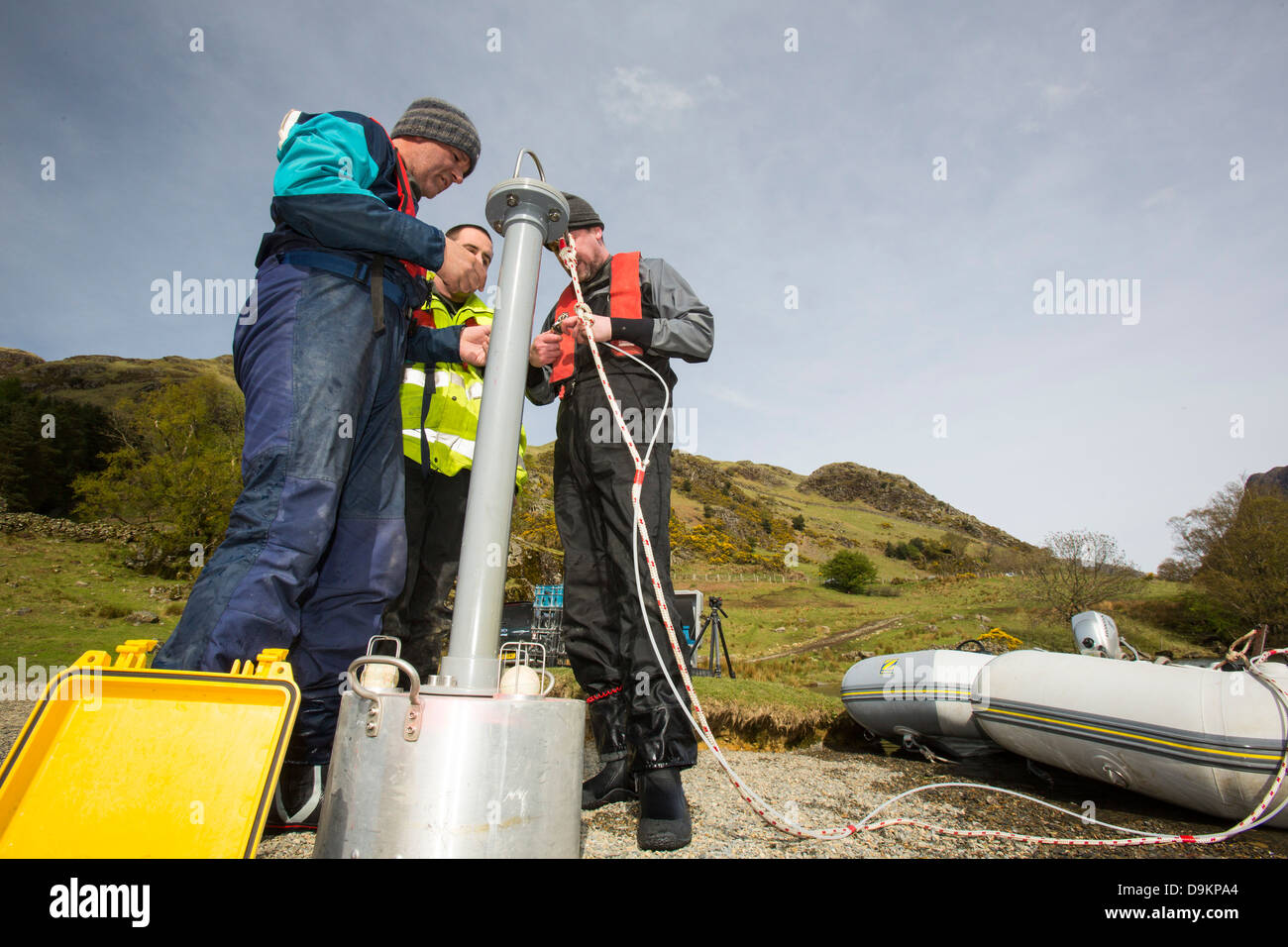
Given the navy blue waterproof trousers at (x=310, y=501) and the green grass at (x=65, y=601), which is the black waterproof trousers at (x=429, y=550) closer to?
the navy blue waterproof trousers at (x=310, y=501)

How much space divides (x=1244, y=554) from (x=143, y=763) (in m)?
35.1

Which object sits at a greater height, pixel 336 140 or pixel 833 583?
pixel 336 140

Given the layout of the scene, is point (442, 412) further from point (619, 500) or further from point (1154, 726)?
point (1154, 726)

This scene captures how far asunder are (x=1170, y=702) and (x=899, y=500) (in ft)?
416

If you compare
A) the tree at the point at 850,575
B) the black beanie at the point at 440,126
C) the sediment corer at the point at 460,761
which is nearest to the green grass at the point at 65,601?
the black beanie at the point at 440,126

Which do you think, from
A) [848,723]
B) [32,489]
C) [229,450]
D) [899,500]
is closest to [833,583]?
[229,450]

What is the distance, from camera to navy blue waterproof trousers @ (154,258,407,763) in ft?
5.52

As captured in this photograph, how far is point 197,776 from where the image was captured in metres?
1.32

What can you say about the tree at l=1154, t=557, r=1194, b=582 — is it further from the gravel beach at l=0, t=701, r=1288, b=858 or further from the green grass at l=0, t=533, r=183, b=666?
the green grass at l=0, t=533, r=183, b=666

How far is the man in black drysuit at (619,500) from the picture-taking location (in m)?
2.40

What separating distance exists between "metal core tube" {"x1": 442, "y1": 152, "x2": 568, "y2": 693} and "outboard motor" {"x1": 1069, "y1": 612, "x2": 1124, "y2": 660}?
534 cm

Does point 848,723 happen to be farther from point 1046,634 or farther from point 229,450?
point 229,450

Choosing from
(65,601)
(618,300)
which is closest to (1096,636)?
(618,300)

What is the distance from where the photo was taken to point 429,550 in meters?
3.36
